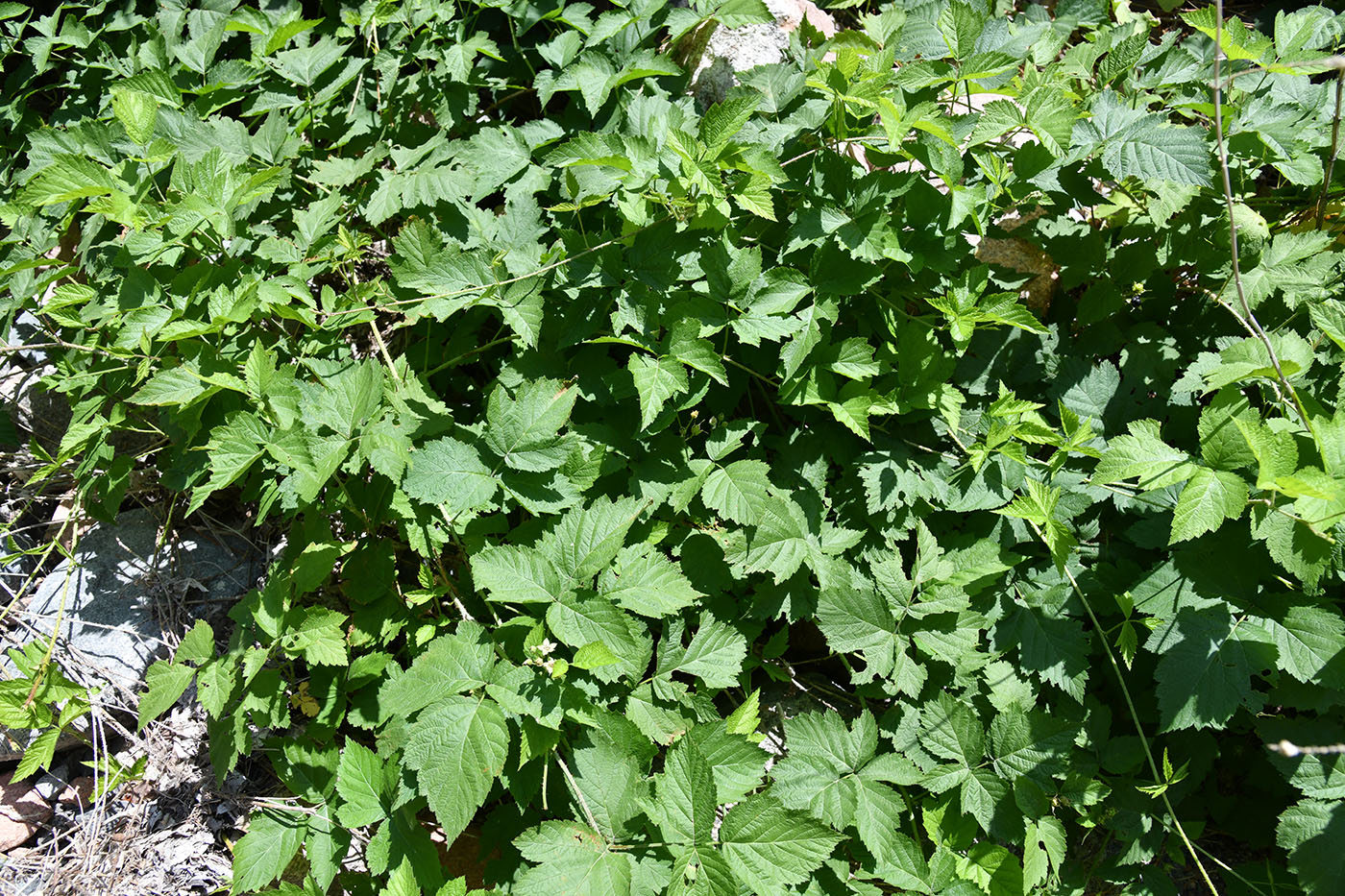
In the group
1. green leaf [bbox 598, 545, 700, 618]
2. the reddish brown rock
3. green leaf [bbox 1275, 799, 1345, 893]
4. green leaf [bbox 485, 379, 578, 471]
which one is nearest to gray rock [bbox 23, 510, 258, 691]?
the reddish brown rock

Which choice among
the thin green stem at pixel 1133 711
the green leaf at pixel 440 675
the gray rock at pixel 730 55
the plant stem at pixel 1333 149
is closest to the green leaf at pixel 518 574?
the green leaf at pixel 440 675

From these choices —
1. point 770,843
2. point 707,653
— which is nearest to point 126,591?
point 707,653

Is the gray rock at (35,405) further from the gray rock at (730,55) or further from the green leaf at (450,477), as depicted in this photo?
the gray rock at (730,55)

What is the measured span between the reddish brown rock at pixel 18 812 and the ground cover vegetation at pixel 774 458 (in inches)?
24.8

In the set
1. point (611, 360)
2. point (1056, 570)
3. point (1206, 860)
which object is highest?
point (611, 360)

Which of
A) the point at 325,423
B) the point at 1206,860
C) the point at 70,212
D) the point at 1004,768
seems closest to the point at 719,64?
the point at 325,423

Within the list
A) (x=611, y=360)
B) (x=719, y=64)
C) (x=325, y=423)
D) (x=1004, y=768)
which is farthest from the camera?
(x=719, y=64)

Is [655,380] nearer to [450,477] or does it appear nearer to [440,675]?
[450,477]

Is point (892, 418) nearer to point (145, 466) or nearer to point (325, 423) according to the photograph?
point (325, 423)

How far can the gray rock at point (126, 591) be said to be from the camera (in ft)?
8.61

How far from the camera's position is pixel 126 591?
8.93ft

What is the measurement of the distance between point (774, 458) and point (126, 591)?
2.14 meters

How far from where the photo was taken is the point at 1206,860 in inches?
89.3

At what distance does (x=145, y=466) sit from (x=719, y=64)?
2326 millimetres
